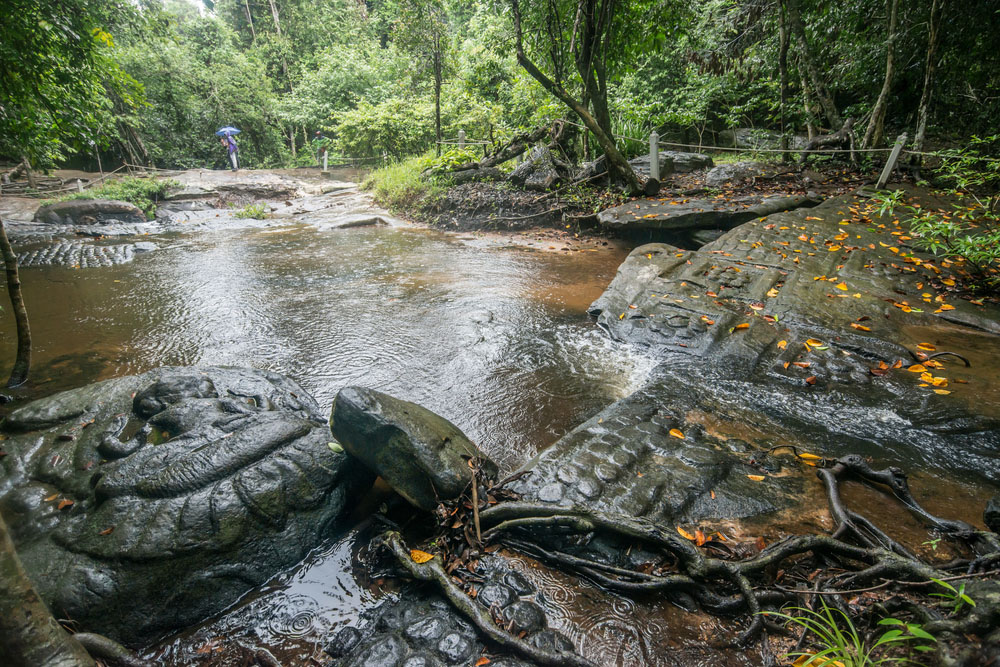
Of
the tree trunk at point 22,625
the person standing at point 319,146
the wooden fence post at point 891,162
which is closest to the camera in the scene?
the tree trunk at point 22,625

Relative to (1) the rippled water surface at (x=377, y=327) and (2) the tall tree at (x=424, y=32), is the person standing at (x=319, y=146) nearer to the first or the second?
(2) the tall tree at (x=424, y=32)

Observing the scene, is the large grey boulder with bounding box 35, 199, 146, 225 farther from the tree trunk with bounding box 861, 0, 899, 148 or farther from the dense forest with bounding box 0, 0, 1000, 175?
the tree trunk with bounding box 861, 0, 899, 148

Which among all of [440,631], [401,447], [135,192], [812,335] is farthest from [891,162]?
[135,192]

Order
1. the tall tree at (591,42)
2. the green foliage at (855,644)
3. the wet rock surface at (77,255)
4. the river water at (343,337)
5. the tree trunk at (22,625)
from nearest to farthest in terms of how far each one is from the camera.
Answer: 1. the tree trunk at (22,625)
2. the green foliage at (855,644)
3. the river water at (343,337)
4. the wet rock surface at (77,255)
5. the tall tree at (591,42)

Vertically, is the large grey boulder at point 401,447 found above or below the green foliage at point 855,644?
above

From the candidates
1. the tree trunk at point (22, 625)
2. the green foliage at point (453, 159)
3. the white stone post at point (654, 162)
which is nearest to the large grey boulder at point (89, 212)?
the green foliage at point (453, 159)

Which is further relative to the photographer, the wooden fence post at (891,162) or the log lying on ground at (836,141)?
the log lying on ground at (836,141)

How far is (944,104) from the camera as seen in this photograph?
27.5ft

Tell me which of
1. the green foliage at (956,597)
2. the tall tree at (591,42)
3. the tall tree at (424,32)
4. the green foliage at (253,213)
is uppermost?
the tall tree at (424,32)

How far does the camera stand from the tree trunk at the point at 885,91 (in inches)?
288

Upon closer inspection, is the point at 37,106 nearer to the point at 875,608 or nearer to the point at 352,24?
the point at 875,608

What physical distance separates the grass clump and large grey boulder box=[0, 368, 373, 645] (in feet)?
31.5

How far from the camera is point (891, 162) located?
7.13 m

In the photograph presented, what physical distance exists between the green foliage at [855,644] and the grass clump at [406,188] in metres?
11.3
